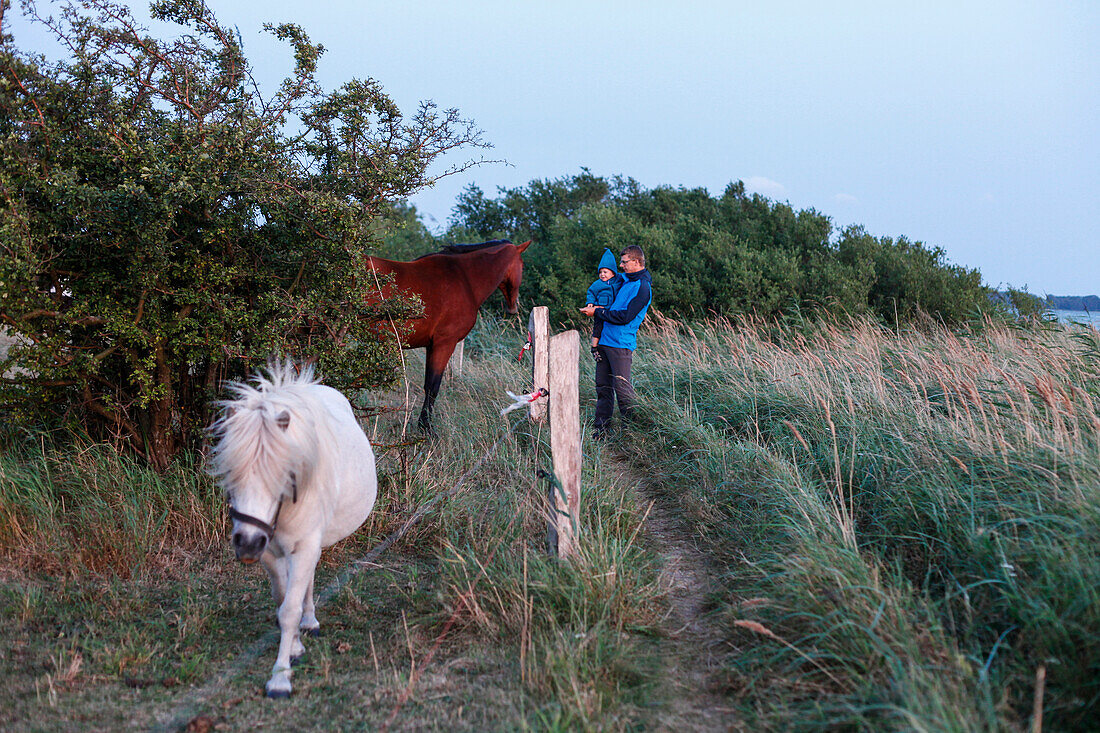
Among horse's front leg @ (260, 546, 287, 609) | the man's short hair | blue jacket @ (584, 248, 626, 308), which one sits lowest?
horse's front leg @ (260, 546, 287, 609)

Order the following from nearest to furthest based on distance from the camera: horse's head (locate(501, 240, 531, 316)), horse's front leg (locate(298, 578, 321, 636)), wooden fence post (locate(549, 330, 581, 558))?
horse's front leg (locate(298, 578, 321, 636)) < wooden fence post (locate(549, 330, 581, 558)) < horse's head (locate(501, 240, 531, 316))

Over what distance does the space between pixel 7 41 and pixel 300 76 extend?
1758 millimetres

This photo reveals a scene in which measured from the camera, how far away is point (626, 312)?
7.60 meters

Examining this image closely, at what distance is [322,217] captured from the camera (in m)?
4.89

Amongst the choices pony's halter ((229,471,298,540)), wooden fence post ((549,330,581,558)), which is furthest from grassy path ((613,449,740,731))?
pony's halter ((229,471,298,540))

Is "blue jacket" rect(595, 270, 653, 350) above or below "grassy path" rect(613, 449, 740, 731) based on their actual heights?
above

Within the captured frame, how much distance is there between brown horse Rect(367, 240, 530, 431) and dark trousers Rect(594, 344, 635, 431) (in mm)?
1479

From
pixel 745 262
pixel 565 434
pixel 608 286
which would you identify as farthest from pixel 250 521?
pixel 745 262

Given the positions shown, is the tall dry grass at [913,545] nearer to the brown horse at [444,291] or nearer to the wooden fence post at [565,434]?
the wooden fence post at [565,434]

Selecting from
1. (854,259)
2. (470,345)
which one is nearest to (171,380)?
(470,345)

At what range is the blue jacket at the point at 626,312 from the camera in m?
7.61

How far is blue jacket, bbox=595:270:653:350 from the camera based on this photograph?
7613 mm

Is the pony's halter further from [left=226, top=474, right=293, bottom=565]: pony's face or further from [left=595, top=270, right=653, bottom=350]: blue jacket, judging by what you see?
[left=595, top=270, right=653, bottom=350]: blue jacket

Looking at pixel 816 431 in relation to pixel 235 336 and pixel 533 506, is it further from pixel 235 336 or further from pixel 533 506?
pixel 235 336
